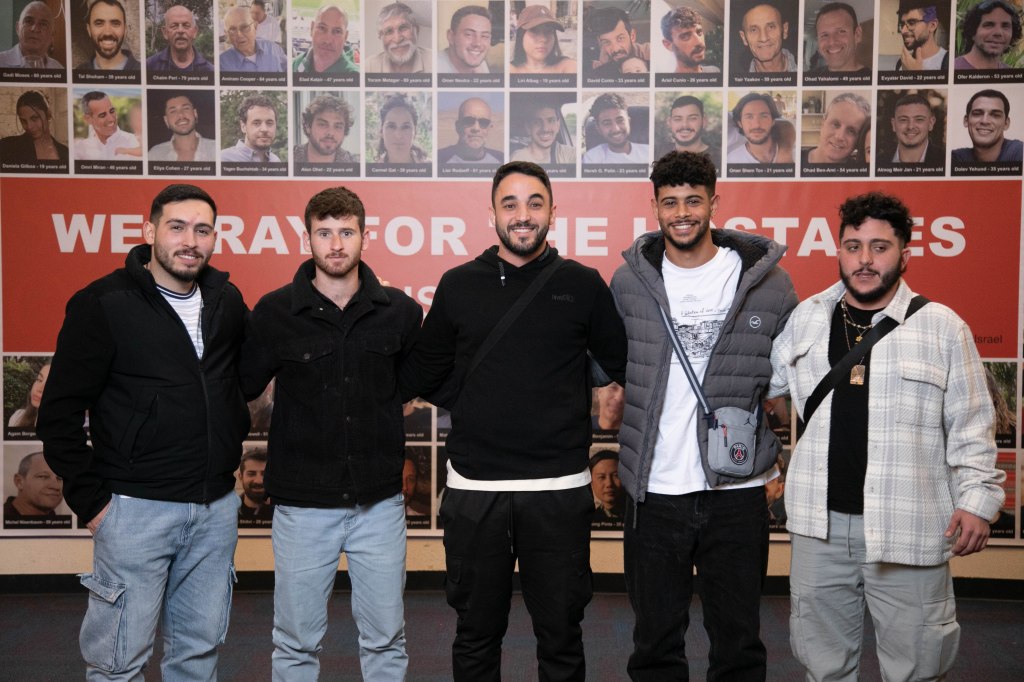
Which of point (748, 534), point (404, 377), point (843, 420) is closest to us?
point (843, 420)

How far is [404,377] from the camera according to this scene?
2.98 meters

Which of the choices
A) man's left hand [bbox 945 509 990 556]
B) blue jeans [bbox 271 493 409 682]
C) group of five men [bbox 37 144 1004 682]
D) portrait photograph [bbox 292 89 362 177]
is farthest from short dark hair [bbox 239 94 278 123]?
man's left hand [bbox 945 509 990 556]

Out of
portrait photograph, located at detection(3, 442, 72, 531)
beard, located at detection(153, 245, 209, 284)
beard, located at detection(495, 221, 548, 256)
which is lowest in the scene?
portrait photograph, located at detection(3, 442, 72, 531)

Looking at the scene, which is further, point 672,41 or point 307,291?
point 672,41

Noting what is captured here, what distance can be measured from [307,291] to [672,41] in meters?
2.78

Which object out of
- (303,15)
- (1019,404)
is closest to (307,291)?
(303,15)

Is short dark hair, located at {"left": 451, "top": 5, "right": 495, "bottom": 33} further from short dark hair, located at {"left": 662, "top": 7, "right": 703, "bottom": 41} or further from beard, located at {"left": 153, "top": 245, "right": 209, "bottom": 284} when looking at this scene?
beard, located at {"left": 153, "top": 245, "right": 209, "bottom": 284}

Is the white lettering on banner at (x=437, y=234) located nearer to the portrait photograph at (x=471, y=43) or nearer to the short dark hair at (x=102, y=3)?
the portrait photograph at (x=471, y=43)

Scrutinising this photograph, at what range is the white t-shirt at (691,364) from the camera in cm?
280

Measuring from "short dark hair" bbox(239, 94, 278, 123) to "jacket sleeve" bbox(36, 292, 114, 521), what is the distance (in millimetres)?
2300

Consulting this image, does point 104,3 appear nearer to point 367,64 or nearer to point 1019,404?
point 367,64

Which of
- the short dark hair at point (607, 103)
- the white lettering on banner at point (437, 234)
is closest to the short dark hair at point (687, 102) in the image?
the short dark hair at point (607, 103)

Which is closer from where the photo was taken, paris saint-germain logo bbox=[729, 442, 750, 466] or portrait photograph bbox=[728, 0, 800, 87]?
paris saint-germain logo bbox=[729, 442, 750, 466]

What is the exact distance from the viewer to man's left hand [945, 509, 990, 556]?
2482mm
